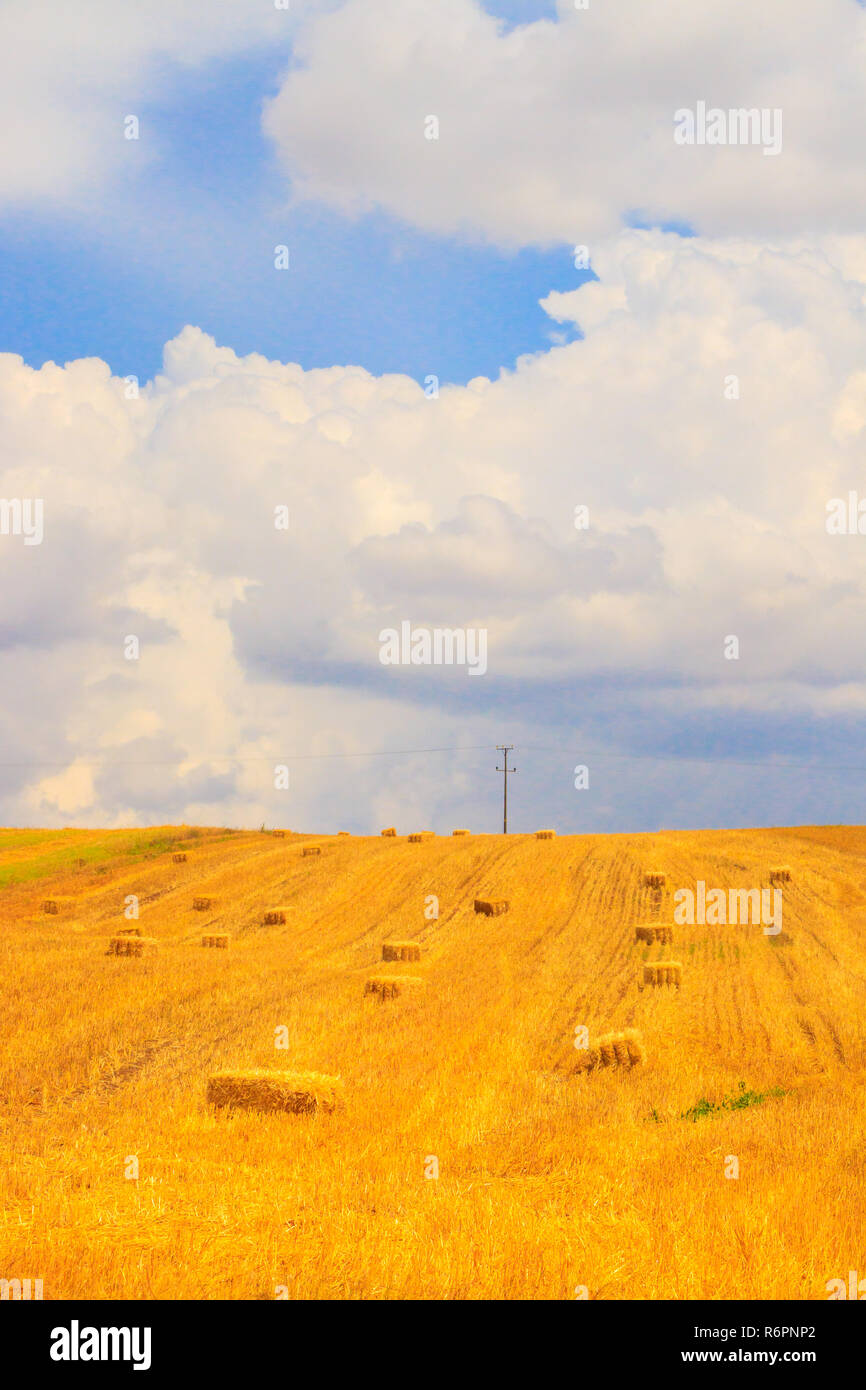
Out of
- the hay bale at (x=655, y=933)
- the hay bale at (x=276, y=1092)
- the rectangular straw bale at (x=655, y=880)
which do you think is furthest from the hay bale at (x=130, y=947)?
the rectangular straw bale at (x=655, y=880)

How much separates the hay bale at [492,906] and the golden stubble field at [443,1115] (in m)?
0.56

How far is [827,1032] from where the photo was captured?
23.4 m

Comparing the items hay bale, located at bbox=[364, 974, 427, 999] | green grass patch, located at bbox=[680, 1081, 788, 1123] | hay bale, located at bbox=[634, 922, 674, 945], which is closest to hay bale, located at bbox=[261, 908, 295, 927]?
hay bale, located at bbox=[634, 922, 674, 945]

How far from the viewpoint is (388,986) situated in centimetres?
2630

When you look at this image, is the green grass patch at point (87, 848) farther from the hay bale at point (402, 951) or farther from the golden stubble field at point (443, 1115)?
the hay bale at point (402, 951)

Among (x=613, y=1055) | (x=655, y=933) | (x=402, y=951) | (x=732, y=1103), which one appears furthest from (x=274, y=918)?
(x=732, y=1103)

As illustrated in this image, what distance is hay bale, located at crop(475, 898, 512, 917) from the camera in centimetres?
4072

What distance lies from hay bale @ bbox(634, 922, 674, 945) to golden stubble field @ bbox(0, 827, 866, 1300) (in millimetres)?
1029

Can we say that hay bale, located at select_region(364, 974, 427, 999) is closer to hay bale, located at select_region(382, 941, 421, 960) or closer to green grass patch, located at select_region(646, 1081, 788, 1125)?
hay bale, located at select_region(382, 941, 421, 960)

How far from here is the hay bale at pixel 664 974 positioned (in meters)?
29.5

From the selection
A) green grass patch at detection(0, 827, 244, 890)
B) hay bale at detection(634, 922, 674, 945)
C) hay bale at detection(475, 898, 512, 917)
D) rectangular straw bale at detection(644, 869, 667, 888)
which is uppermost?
green grass patch at detection(0, 827, 244, 890)
